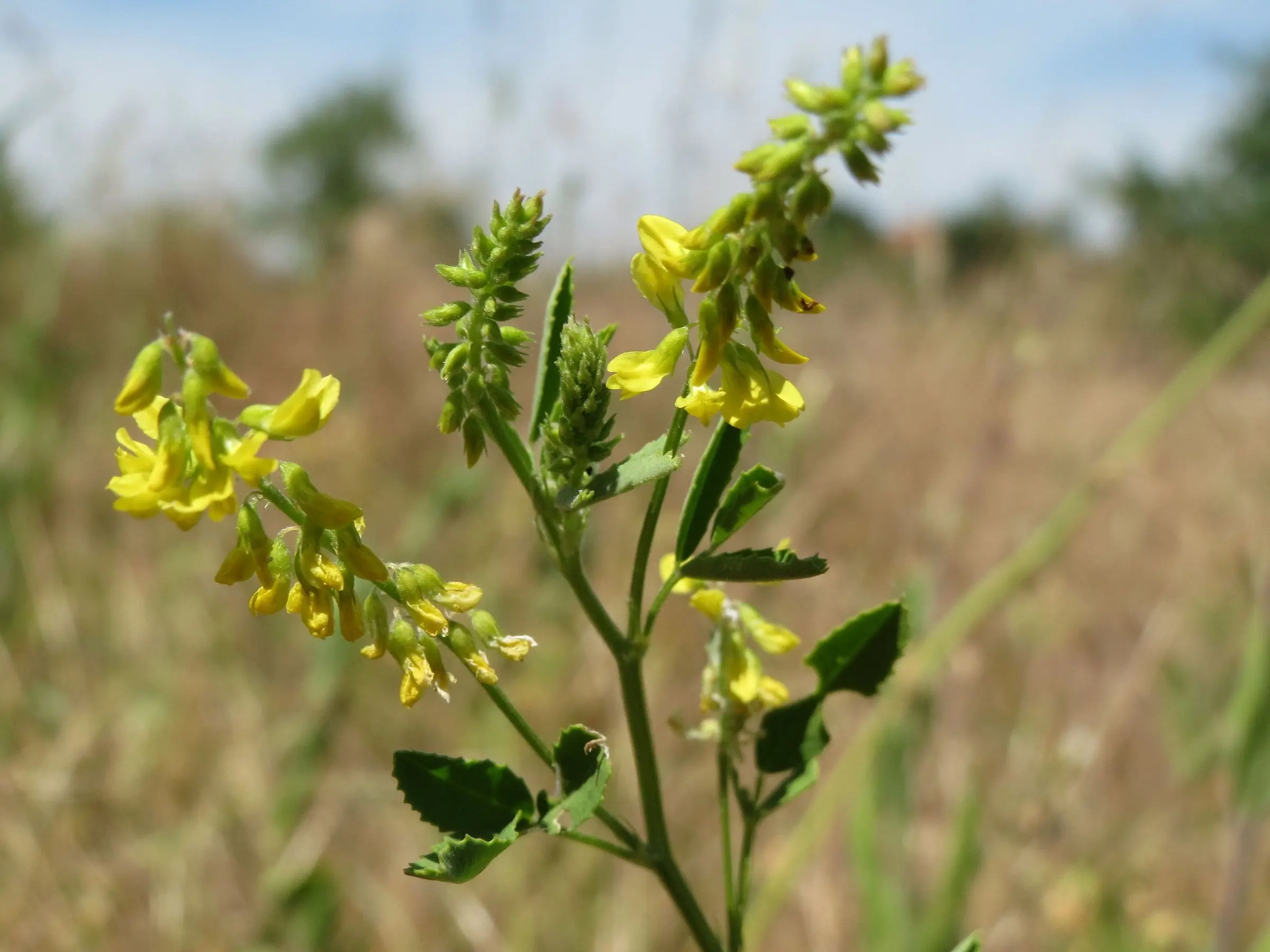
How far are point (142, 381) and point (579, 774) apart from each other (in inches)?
15.5

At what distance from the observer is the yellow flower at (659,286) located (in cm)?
67

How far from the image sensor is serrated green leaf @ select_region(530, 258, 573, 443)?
2.50 feet

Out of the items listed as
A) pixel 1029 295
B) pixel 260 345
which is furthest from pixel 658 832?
pixel 260 345

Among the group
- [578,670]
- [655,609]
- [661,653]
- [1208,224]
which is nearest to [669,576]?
[655,609]

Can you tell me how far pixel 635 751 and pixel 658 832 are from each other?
3.0 inches

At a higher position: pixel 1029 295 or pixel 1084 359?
pixel 1084 359

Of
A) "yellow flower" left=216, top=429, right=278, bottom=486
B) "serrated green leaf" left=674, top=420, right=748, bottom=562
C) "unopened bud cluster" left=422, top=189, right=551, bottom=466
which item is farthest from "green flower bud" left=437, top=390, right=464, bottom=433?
"serrated green leaf" left=674, top=420, right=748, bottom=562

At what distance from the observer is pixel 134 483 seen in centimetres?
63

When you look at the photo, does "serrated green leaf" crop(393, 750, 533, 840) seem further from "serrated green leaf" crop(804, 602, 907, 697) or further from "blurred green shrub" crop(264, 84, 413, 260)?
"blurred green shrub" crop(264, 84, 413, 260)

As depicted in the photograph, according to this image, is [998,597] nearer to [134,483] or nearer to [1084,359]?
[134,483]

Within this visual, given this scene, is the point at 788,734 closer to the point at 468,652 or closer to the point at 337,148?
the point at 468,652

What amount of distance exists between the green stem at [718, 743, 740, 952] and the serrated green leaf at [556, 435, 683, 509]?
0.83ft

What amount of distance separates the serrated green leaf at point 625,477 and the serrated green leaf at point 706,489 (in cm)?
10

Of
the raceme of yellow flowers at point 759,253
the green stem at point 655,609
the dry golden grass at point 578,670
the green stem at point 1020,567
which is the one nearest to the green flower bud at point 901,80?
the raceme of yellow flowers at point 759,253
